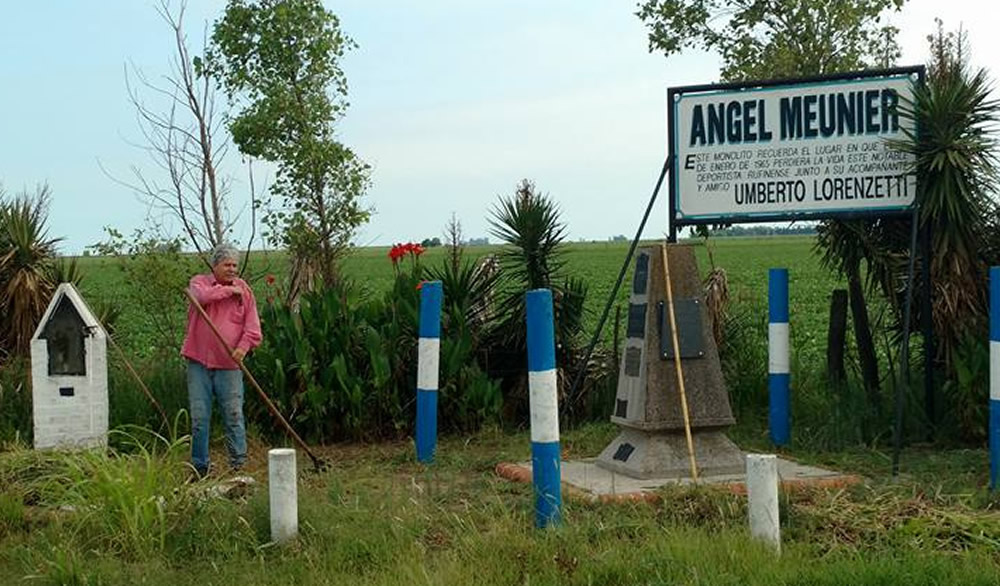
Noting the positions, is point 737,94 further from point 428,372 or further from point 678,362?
point 428,372

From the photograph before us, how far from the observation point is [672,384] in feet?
29.1

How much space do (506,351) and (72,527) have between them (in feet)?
17.0

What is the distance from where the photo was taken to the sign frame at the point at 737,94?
976 centimetres

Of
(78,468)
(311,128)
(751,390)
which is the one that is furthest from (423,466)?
(311,128)

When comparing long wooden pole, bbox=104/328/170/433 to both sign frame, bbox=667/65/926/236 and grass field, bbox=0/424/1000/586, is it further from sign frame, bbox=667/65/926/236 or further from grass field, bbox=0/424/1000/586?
sign frame, bbox=667/65/926/236

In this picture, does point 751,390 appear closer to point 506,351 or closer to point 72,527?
point 506,351

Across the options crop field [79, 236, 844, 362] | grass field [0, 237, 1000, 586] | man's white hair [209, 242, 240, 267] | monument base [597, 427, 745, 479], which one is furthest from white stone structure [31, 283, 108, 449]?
monument base [597, 427, 745, 479]

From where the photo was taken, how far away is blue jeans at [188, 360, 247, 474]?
30.4ft

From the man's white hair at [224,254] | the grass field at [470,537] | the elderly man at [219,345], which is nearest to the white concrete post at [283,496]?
the grass field at [470,537]

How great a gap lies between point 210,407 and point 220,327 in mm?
602

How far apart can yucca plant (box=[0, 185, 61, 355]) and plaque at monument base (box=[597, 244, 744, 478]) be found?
16.9 feet

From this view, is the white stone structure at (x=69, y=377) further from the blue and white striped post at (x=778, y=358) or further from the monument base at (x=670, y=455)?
the blue and white striped post at (x=778, y=358)

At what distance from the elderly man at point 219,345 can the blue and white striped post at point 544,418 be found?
290 cm

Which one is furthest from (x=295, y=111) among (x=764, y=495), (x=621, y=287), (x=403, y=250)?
(x=621, y=287)
